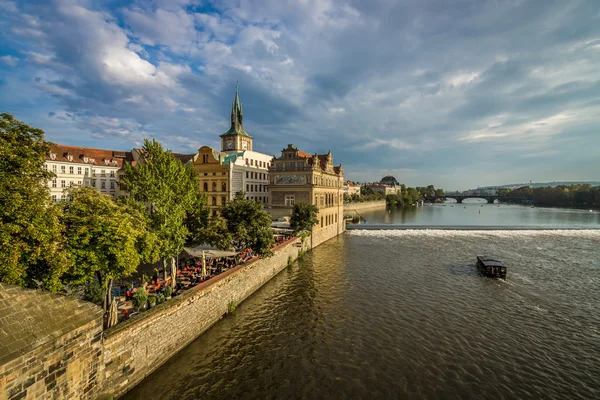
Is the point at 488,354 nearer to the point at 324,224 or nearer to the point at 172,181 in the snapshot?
the point at 172,181

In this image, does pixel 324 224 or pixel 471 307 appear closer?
pixel 471 307

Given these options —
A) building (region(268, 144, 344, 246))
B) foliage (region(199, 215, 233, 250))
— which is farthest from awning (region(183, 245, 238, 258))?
building (region(268, 144, 344, 246))

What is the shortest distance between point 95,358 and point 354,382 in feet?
41.8

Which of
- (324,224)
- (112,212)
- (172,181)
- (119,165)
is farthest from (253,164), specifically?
(112,212)

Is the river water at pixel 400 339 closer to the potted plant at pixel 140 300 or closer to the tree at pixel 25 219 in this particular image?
the potted plant at pixel 140 300

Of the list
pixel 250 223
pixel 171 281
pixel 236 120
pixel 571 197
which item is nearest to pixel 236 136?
pixel 236 120

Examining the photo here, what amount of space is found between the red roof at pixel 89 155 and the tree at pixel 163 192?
51041 mm

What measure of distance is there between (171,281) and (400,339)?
17.7 m

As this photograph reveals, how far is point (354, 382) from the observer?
15.9 meters

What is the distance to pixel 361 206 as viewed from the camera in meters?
143

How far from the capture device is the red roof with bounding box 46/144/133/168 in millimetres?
61906

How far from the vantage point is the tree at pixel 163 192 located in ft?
74.9

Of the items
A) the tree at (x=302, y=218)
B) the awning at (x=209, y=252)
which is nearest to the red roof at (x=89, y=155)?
the tree at (x=302, y=218)

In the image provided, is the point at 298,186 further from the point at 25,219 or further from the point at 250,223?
the point at 25,219
